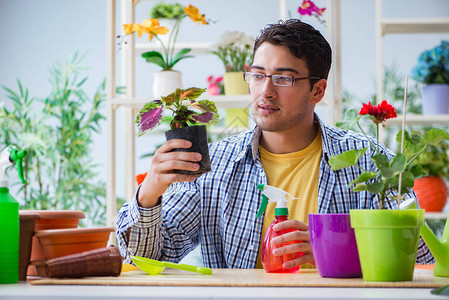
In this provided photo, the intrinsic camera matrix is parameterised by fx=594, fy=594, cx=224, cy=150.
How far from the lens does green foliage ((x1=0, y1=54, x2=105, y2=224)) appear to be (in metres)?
3.81

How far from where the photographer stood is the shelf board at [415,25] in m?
2.83

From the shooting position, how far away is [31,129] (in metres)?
3.87

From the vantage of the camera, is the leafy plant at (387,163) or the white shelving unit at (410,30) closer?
the leafy plant at (387,163)

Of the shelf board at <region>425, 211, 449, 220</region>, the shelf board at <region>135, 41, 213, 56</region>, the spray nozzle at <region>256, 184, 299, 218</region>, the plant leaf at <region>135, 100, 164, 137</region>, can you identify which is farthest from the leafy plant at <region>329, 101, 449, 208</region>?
the shelf board at <region>135, 41, 213, 56</region>

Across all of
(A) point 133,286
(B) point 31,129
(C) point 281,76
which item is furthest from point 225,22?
(A) point 133,286

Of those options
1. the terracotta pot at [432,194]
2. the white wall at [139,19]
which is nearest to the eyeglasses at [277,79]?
the terracotta pot at [432,194]

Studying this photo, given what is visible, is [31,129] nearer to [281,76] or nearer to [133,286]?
[281,76]

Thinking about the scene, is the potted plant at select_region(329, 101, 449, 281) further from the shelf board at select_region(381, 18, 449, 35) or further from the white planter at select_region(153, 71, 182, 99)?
the shelf board at select_region(381, 18, 449, 35)

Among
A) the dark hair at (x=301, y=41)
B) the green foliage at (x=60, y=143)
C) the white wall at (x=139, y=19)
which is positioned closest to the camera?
the dark hair at (x=301, y=41)

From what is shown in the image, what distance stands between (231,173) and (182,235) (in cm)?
24

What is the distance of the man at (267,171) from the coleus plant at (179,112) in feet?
1.51

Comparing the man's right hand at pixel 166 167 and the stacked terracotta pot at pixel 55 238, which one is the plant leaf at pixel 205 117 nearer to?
the man's right hand at pixel 166 167

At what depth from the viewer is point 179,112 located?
119 cm

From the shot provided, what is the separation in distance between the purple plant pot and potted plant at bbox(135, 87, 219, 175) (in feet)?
0.90
